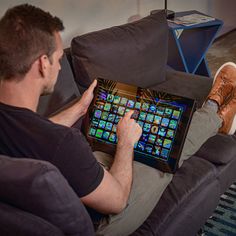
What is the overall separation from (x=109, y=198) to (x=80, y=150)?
177 millimetres

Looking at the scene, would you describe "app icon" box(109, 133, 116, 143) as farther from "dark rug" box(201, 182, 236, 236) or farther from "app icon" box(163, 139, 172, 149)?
"dark rug" box(201, 182, 236, 236)

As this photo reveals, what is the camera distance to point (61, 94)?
5.68 ft

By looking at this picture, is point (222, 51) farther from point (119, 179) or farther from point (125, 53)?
point (119, 179)

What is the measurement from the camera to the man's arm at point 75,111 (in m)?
1.53

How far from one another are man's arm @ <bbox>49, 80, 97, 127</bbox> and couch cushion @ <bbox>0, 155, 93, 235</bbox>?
622 mm

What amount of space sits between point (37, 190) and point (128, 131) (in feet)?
1.76

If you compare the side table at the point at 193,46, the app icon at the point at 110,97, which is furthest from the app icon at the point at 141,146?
the side table at the point at 193,46

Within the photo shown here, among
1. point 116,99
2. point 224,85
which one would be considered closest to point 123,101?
point 116,99

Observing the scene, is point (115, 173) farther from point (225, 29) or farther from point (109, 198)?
point (225, 29)

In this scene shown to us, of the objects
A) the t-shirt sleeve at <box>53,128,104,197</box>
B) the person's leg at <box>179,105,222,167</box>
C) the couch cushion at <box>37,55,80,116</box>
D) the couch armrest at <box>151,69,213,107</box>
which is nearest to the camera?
the t-shirt sleeve at <box>53,128,104,197</box>

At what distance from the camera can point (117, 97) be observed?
151 cm

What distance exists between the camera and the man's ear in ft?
3.71

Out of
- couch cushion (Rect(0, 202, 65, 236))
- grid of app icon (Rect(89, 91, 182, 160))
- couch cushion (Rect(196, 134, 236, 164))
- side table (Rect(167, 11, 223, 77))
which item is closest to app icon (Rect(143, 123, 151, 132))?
grid of app icon (Rect(89, 91, 182, 160))

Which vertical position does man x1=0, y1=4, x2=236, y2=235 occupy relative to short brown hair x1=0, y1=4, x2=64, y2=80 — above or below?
below
